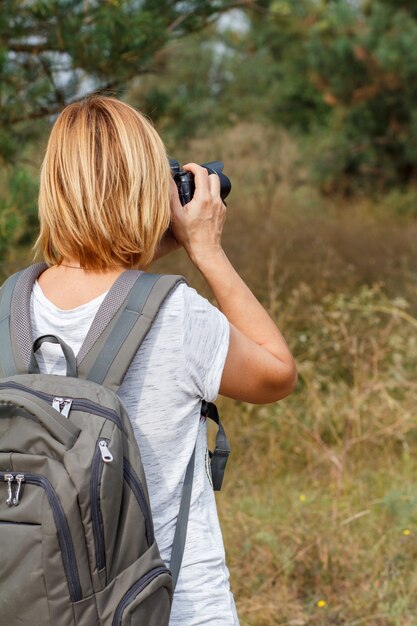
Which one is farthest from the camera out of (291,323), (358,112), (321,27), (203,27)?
(358,112)

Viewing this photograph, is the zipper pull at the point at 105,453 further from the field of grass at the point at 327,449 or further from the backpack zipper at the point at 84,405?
the field of grass at the point at 327,449

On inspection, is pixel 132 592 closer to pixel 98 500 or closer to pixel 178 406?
pixel 98 500

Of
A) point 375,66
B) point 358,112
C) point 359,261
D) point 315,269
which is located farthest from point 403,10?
point 315,269

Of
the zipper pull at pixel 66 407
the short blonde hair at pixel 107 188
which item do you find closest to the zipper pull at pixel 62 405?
the zipper pull at pixel 66 407

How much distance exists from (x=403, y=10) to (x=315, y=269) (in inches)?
260

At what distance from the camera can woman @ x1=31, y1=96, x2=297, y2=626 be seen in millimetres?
1271

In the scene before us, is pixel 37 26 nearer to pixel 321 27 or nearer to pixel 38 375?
pixel 38 375

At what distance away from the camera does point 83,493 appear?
113 cm

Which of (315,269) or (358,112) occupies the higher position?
(315,269)

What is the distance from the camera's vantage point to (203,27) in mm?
4465

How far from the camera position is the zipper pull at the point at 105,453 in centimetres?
113

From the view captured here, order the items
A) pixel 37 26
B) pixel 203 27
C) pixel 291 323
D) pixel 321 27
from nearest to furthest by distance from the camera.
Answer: pixel 37 26 < pixel 203 27 < pixel 291 323 < pixel 321 27

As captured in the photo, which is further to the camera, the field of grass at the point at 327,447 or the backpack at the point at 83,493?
the field of grass at the point at 327,447

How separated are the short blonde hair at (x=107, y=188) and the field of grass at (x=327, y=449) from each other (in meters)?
1.71
